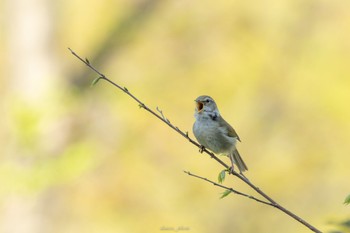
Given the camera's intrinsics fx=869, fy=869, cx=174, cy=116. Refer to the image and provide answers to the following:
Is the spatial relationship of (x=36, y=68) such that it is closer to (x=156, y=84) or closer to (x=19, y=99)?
(x=19, y=99)

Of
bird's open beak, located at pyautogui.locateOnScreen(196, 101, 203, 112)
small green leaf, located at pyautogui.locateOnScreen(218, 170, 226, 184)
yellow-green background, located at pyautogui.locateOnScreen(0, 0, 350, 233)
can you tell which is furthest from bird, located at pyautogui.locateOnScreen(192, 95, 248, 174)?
yellow-green background, located at pyautogui.locateOnScreen(0, 0, 350, 233)

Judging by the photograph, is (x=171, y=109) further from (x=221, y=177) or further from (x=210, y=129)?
(x=221, y=177)

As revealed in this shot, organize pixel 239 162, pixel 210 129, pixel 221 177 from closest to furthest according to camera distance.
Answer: pixel 221 177, pixel 210 129, pixel 239 162

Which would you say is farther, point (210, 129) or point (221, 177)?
point (210, 129)

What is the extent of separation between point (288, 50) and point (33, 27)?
3.64m

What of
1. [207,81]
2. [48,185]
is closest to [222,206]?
[207,81]

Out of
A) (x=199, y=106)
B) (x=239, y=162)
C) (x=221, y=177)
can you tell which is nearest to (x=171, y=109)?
(x=239, y=162)

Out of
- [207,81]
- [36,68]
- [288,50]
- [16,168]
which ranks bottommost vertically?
[16,168]

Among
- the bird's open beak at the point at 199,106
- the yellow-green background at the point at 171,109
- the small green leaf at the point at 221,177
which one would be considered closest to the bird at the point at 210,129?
the bird's open beak at the point at 199,106

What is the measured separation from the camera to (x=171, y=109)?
12188 mm

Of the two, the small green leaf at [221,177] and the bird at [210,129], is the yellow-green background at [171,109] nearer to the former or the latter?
the bird at [210,129]

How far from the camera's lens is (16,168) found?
435 inches

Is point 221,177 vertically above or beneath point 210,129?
beneath

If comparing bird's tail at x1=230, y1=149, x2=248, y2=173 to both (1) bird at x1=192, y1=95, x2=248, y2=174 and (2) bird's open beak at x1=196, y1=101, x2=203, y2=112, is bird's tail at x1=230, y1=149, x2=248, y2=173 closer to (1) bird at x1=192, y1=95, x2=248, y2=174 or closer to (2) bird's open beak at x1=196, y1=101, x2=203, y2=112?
(1) bird at x1=192, y1=95, x2=248, y2=174
